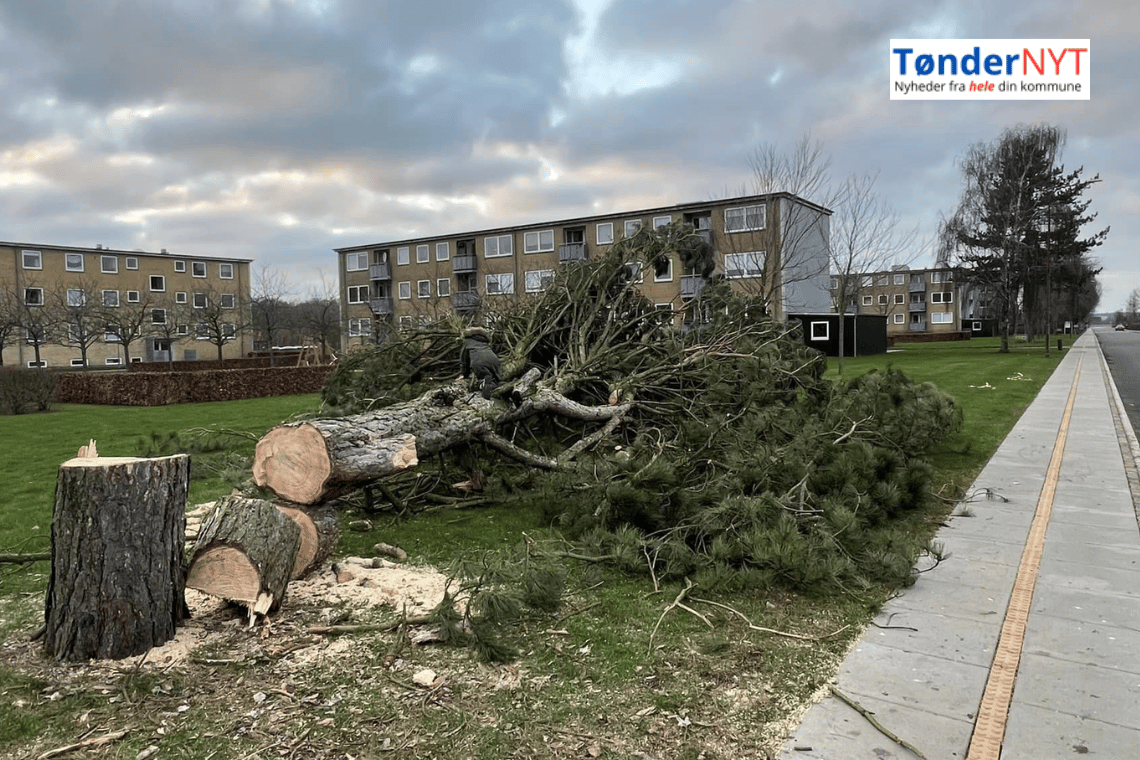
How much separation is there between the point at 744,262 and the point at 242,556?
23.2 m

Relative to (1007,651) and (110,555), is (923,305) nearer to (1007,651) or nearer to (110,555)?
(1007,651)

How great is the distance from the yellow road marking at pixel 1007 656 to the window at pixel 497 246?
41.9 m

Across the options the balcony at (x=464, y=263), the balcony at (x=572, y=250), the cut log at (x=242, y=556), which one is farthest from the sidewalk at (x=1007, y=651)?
the balcony at (x=464, y=263)

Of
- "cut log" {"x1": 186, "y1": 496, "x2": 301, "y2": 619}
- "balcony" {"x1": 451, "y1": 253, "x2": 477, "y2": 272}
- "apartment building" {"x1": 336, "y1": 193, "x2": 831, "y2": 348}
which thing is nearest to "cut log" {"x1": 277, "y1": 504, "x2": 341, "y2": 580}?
"cut log" {"x1": 186, "y1": 496, "x2": 301, "y2": 619}

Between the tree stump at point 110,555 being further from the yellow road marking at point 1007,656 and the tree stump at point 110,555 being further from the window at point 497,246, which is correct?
the window at point 497,246

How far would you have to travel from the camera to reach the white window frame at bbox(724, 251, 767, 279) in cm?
2086

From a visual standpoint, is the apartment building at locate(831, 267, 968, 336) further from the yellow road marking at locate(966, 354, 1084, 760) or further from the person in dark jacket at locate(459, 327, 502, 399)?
the yellow road marking at locate(966, 354, 1084, 760)

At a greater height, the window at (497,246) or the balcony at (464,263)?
the window at (497,246)

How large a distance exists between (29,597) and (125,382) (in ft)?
54.6

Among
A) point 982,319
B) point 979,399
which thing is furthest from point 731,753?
point 982,319

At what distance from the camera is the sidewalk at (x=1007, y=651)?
9.07ft

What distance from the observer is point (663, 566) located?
4707 millimetres

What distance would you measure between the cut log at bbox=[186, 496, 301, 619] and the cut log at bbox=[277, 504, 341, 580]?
1.29 ft

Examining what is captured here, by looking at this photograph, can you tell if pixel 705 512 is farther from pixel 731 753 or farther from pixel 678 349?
pixel 678 349
